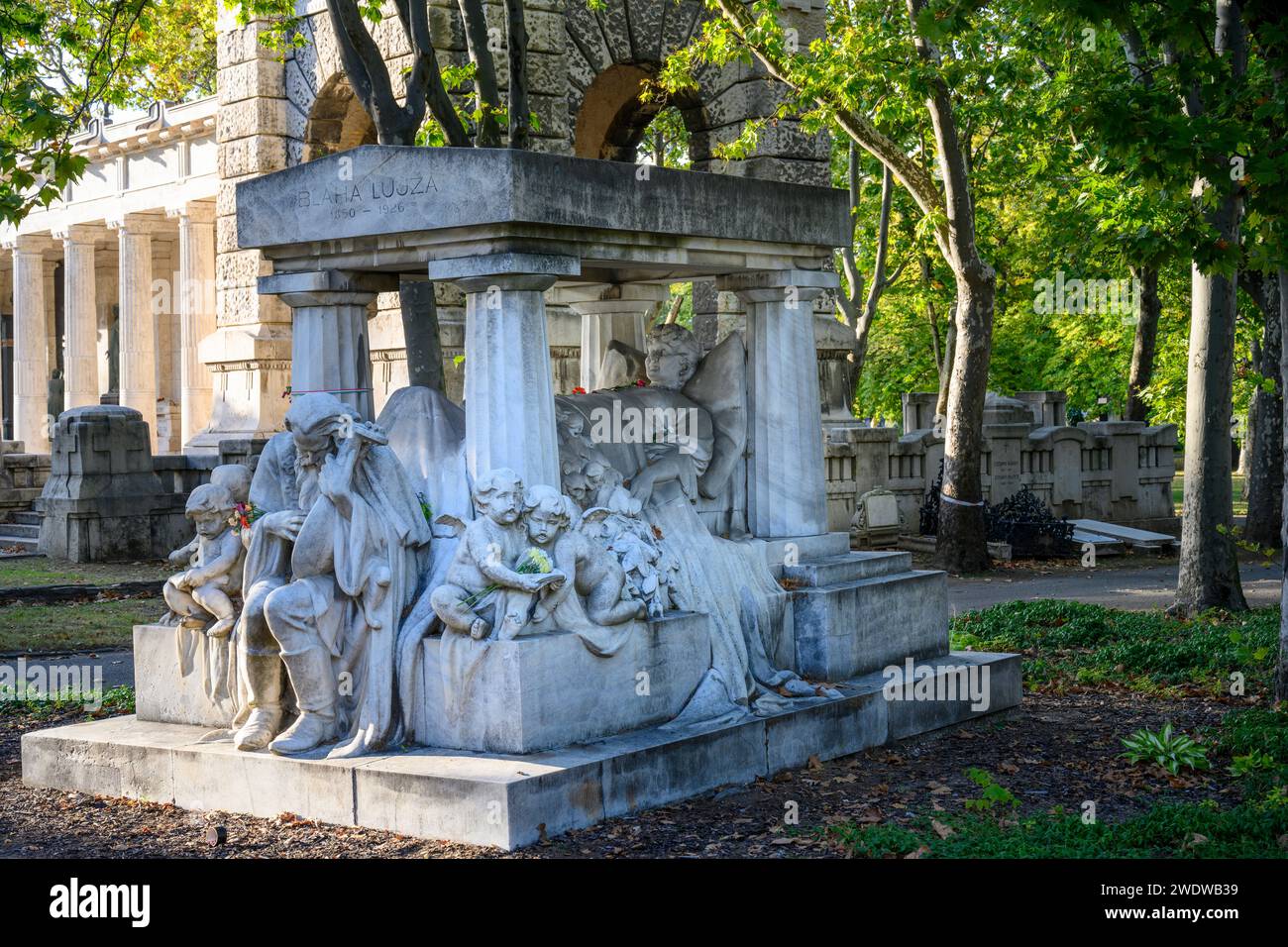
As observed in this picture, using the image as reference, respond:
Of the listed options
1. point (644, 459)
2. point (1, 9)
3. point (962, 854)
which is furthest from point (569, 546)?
point (1, 9)

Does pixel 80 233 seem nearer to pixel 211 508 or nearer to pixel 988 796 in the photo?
pixel 211 508

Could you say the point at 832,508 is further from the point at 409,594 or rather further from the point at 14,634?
the point at 409,594

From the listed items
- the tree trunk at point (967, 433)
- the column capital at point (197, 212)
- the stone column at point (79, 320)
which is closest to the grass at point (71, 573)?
the tree trunk at point (967, 433)

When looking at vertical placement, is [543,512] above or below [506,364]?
below

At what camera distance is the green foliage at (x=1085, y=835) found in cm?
657

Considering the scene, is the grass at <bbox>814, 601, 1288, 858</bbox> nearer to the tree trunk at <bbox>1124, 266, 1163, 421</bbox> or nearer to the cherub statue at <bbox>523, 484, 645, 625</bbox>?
the cherub statue at <bbox>523, 484, 645, 625</bbox>

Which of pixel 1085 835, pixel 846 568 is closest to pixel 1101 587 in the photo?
pixel 846 568

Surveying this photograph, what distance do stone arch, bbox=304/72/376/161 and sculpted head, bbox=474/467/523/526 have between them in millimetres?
12285

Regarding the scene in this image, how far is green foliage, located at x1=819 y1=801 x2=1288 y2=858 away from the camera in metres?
6.57

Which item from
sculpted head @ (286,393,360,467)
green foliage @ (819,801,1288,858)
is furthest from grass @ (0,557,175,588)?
green foliage @ (819,801,1288,858)

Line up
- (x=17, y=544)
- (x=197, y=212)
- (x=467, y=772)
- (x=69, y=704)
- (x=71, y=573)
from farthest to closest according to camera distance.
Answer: (x=197, y=212)
(x=17, y=544)
(x=71, y=573)
(x=69, y=704)
(x=467, y=772)

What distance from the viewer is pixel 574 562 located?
761 cm

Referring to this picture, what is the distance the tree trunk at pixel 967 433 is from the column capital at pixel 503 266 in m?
10.6

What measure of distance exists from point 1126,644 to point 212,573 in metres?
7.28
